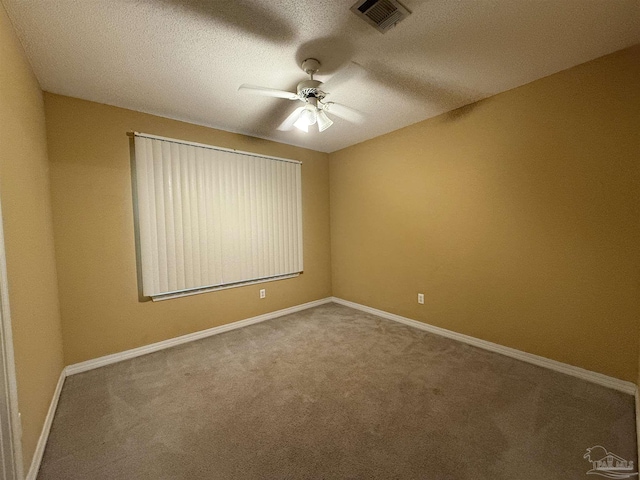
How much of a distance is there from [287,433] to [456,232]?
2.35 m

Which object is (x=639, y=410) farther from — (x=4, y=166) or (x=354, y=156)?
(x=4, y=166)

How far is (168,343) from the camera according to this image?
2.69 m

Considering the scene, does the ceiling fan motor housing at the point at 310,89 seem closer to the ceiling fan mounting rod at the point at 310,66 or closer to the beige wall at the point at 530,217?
the ceiling fan mounting rod at the point at 310,66

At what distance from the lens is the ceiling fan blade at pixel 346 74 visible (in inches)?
61.4

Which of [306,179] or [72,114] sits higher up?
A: [72,114]

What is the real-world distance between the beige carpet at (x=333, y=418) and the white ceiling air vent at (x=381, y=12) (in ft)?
7.73

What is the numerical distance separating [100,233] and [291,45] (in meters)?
2.29

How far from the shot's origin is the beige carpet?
1299 millimetres

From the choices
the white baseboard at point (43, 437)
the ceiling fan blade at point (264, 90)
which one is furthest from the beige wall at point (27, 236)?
the ceiling fan blade at point (264, 90)

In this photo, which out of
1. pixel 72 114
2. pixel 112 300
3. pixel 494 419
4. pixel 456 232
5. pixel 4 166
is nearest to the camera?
pixel 4 166

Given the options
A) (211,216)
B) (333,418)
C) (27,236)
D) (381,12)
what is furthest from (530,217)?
(27,236)

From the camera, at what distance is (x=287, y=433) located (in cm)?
151

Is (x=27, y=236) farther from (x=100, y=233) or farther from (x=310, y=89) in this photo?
(x=310, y=89)

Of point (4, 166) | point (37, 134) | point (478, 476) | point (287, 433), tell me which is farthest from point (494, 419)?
point (37, 134)
